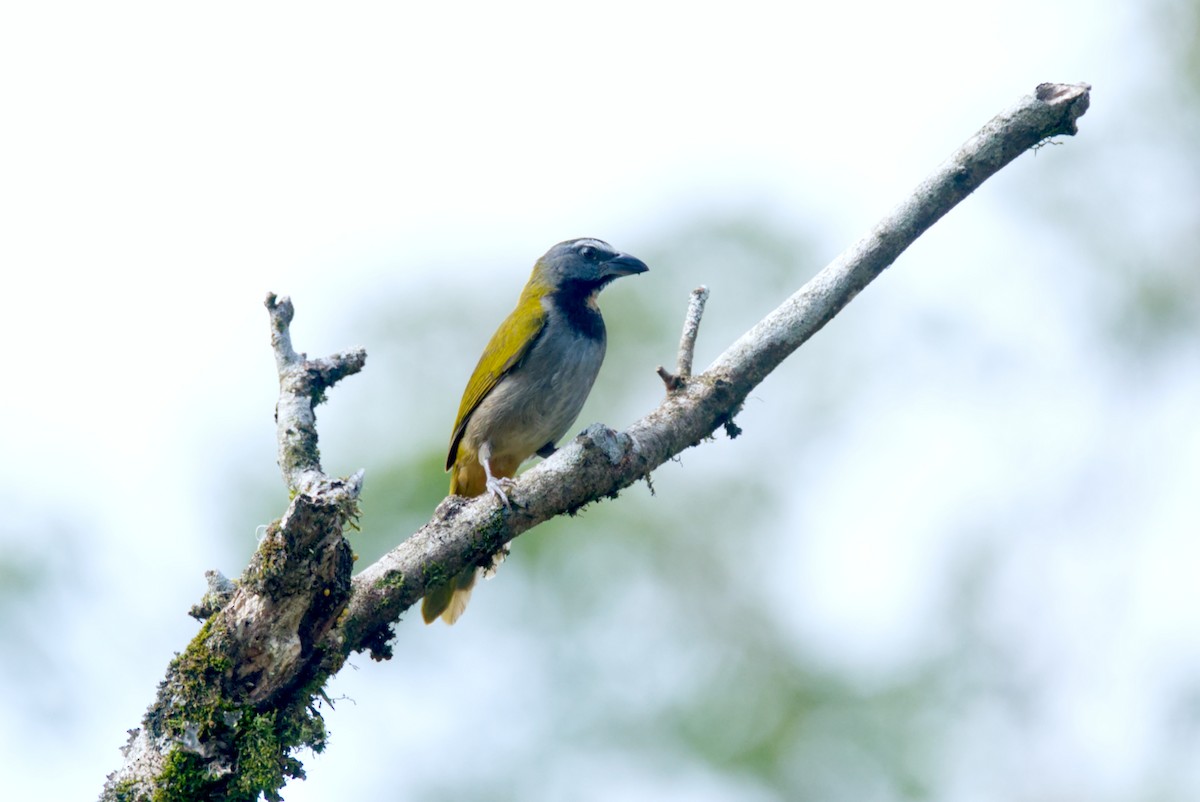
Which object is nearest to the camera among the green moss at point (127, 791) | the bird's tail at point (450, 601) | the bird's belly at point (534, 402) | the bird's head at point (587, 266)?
the green moss at point (127, 791)

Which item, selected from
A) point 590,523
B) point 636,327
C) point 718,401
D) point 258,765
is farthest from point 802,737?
point 258,765

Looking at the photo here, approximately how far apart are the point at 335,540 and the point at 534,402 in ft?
10.2

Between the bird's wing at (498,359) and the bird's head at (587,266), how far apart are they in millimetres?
448

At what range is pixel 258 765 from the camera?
3.17m

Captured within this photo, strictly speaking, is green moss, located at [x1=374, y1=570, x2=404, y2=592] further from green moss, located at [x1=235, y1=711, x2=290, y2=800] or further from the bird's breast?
the bird's breast

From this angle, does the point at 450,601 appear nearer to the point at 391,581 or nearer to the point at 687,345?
the point at 687,345

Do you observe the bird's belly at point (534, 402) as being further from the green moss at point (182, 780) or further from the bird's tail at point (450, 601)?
the green moss at point (182, 780)

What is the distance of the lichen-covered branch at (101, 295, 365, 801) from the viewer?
124 inches

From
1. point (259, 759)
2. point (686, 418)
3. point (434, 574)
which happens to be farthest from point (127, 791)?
point (686, 418)

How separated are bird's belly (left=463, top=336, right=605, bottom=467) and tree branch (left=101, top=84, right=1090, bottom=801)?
1487 millimetres

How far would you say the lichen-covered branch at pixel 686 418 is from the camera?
3.76 metres

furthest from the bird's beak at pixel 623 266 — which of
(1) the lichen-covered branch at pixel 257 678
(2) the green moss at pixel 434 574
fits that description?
(1) the lichen-covered branch at pixel 257 678

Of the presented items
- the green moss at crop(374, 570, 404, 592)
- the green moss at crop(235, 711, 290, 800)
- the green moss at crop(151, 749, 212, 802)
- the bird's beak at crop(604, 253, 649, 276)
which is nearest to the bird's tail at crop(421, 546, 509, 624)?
the green moss at crop(374, 570, 404, 592)

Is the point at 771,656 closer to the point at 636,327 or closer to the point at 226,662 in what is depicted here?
the point at 636,327
